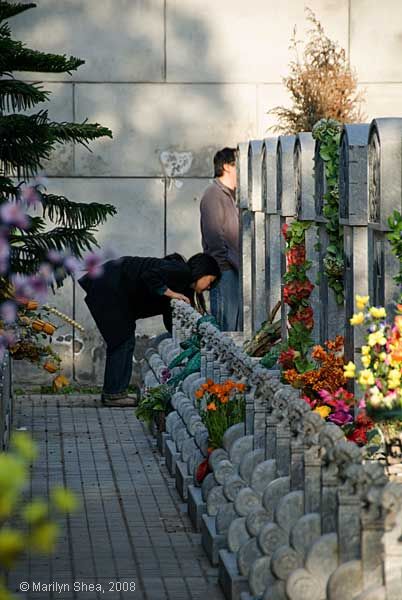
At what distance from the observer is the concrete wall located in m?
13.2

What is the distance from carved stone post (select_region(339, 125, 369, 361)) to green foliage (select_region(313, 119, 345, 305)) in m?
0.33

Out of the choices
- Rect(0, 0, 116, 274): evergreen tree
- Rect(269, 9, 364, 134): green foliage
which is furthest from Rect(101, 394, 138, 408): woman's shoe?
Rect(269, 9, 364, 134): green foliage

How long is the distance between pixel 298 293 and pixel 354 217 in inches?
53.7

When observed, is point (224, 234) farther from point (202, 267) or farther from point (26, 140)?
point (26, 140)

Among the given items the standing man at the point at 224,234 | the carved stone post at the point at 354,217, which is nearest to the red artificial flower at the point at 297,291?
the carved stone post at the point at 354,217

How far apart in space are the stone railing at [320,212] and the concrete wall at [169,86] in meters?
2.28

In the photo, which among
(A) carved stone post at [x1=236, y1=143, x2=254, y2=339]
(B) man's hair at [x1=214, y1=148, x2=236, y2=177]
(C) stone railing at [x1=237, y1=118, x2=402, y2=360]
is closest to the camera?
(C) stone railing at [x1=237, y1=118, x2=402, y2=360]

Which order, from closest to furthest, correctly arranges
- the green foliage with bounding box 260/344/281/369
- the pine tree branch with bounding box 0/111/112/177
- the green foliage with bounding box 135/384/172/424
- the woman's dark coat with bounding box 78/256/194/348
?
the green foliage with bounding box 260/344/281/369
the pine tree branch with bounding box 0/111/112/177
the green foliage with bounding box 135/384/172/424
the woman's dark coat with bounding box 78/256/194/348

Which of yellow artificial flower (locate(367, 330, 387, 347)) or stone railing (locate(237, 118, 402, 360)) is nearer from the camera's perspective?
yellow artificial flower (locate(367, 330, 387, 347))

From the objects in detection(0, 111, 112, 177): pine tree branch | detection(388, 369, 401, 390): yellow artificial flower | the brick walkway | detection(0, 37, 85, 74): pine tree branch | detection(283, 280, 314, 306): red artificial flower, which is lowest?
the brick walkway

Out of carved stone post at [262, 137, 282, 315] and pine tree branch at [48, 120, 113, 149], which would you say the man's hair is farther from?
pine tree branch at [48, 120, 113, 149]

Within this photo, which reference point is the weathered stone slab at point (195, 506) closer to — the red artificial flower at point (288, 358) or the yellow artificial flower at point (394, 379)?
the red artificial flower at point (288, 358)

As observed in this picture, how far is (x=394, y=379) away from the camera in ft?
17.4

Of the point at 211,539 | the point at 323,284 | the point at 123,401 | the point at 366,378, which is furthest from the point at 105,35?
the point at 366,378
